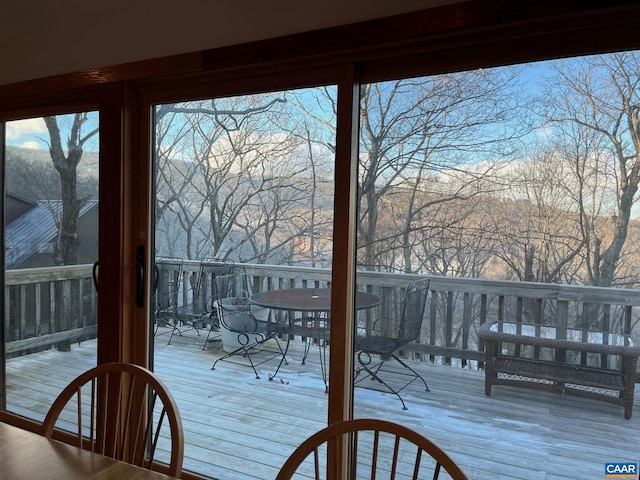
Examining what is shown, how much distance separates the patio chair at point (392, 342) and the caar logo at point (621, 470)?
0.66 m

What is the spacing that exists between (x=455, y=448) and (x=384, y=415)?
302 mm

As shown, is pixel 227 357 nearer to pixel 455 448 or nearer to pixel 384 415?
pixel 384 415

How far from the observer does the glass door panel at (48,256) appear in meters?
2.70

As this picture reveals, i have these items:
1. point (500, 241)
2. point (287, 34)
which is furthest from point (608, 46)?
point (287, 34)

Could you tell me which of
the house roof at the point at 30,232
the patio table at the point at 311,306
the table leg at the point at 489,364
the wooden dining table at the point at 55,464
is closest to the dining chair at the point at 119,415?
the wooden dining table at the point at 55,464

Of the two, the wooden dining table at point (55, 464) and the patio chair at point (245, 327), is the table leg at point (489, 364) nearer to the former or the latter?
the patio chair at point (245, 327)

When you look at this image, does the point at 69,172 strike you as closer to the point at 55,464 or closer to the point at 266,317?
the point at 266,317

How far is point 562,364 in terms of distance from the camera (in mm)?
1694

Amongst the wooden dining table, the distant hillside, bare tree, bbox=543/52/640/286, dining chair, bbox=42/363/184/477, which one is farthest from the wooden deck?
the wooden dining table

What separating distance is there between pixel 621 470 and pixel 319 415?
119 centimetres

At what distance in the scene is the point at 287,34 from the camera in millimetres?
1926

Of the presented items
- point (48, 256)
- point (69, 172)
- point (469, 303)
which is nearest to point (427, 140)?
point (469, 303)

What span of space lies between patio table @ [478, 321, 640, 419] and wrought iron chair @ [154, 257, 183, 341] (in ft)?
5.11

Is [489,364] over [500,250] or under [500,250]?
under
